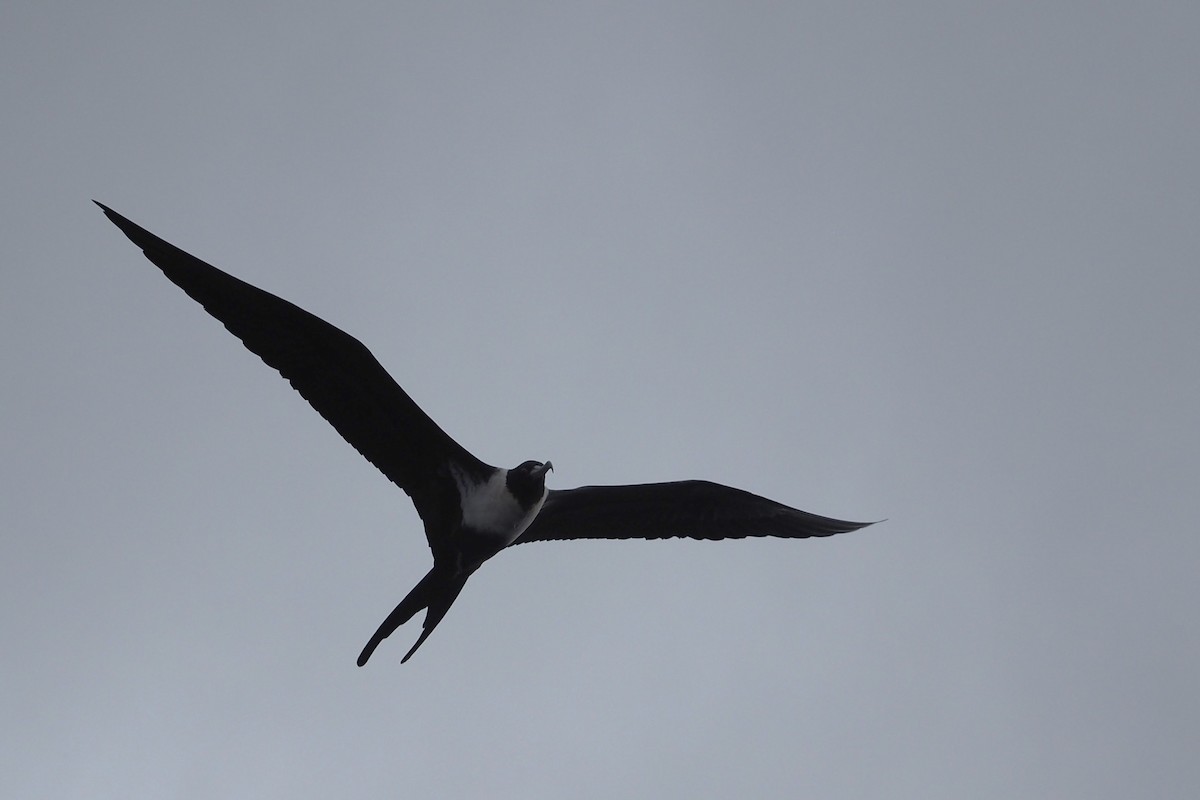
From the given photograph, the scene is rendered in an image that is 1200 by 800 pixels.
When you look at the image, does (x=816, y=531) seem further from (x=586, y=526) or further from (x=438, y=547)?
(x=438, y=547)

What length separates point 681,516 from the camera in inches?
318

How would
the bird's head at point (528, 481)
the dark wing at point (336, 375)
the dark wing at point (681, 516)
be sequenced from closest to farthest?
the dark wing at point (336, 375) < the bird's head at point (528, 481) < the dark wing at point (681, 516)

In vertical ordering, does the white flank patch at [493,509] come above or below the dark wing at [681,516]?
below

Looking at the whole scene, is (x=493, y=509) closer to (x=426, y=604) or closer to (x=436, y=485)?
(x=436, y=485)

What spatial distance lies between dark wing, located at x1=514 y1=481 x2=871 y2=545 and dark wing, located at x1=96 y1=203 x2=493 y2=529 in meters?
0.94

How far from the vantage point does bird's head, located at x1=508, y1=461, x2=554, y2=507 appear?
7.18 m

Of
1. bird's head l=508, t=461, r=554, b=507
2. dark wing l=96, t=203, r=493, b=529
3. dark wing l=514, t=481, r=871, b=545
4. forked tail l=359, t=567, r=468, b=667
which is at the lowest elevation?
forked tail l=359, t=567, r=468, b=667

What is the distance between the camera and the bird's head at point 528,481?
23.5ft

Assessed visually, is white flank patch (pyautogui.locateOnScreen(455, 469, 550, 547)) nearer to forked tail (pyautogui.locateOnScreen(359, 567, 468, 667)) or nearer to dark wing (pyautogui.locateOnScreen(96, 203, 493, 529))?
dark wing (pyautogui.locateOnScreen(96, 203, 493, 529))

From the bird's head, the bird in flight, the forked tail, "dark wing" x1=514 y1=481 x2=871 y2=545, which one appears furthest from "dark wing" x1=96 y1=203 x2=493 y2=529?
"dark wing" x1=514 y1=481 x2=871 y2=545

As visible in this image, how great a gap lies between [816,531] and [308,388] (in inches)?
146

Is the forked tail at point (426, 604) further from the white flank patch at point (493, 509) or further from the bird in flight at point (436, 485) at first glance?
the white flank patch at point (493, 509)

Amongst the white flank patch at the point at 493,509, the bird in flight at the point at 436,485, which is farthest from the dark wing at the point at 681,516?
the white flank patch at the point at 493,509

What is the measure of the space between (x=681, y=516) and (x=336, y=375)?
8.77 ft
